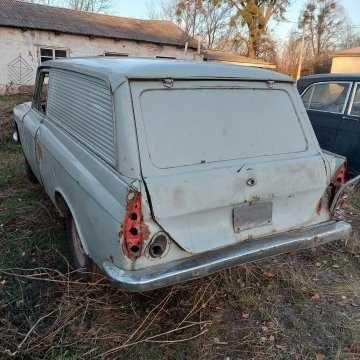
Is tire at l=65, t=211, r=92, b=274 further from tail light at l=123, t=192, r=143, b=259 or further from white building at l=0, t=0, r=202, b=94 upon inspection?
white building at l=0, t=0, r=202, b=94

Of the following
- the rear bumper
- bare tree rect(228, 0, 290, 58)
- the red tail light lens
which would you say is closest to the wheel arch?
the rear bumper

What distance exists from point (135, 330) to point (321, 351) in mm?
1343

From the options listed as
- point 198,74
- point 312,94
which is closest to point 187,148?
point 198,74

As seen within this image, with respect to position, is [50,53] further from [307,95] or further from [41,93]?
[41,93]

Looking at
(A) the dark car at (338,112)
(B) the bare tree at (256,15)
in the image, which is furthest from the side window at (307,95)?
(B) the bare tree at (256,15)

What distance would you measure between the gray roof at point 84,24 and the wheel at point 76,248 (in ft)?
59.2

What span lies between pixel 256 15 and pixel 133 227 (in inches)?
1434

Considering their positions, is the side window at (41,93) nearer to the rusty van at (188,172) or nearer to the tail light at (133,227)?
the rusty van at (188,172)

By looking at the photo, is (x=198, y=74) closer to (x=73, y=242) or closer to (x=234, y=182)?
(x=234, y=182)

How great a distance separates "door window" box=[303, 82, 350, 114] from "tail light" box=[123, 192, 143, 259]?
16.7ft

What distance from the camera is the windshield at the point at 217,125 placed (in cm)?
261

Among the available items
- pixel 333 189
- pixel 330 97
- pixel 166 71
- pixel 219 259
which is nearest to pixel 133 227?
pixel 219 259

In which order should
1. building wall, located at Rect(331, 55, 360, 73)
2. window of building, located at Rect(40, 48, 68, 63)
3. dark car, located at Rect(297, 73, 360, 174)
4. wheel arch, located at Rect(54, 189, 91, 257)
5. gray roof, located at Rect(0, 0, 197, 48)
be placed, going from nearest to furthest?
wheel arch, located at Rect(54, 189, 91, 257) → dark car, located at Rect(297, 73, 360, 174) → gray roof, located at Rect(0, 0, 197, 48) → window of building, located at Rect(40, 48, 68, 63) → building wall, located at Rect(331, 55, 360, 73)

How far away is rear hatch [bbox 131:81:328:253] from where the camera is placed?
2535 mm
